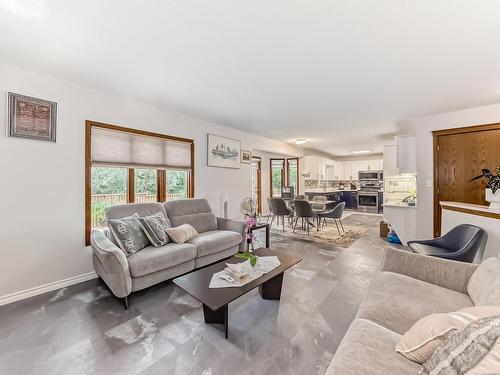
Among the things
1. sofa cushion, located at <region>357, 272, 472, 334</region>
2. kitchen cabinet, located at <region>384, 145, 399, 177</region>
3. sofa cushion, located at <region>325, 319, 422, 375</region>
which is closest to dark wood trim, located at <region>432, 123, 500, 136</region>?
kitchen cabinet, located at <region>384, 145, 399, 177</region>

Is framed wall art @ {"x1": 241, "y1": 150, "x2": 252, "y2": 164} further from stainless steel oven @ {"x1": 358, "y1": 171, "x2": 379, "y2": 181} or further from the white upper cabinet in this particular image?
stainless steel oven @ {"x1": 358, "y1": 171, "x2": 379, "y2": 181}

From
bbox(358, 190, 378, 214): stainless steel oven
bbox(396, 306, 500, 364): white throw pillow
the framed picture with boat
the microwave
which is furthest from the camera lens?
the microwave

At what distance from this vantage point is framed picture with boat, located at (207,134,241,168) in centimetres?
438

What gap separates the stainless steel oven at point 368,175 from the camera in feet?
27.5

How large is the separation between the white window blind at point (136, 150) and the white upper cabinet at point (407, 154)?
407 cm

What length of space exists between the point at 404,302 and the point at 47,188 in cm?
356

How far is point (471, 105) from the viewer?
341 centimetres

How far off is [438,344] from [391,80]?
2711mm

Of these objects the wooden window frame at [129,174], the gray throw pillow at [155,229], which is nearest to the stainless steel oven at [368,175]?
the wooden window frame at [129,174]

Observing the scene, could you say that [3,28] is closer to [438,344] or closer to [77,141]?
[77,141]

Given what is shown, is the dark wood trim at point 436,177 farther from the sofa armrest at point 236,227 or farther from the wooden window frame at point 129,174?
the wooden window frame at point 129,174

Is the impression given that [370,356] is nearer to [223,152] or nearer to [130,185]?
[130,185]

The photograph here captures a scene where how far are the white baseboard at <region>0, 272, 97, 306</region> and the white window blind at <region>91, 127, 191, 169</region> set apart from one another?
1.45 meters

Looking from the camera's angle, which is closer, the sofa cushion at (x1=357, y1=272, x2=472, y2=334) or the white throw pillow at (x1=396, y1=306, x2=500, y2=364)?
the white throw pillow at (x1=396, y1=306, x2=500, y2=364)
